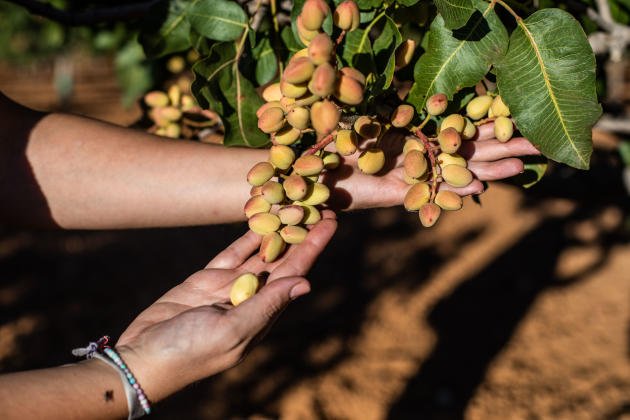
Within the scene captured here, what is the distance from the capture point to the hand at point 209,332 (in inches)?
37.0

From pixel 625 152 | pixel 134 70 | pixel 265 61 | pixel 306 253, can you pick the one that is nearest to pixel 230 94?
pixel 265 61

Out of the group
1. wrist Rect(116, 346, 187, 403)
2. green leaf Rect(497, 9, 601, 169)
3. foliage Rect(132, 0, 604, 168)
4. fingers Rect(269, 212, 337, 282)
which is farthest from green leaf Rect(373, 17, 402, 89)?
wrist Rect(116, 346, 187, 403)

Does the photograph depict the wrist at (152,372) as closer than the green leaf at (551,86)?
No

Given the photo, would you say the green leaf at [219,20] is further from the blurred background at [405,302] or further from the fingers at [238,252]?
the blurred background at [405,302]

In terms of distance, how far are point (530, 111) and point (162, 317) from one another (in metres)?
0.67

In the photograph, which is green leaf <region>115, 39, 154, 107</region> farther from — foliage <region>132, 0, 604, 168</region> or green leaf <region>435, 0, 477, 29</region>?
green leaf <region>435, 0, 477, 29</region>

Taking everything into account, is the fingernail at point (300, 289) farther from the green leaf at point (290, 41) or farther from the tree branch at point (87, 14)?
the tree branch at point (87, 14)

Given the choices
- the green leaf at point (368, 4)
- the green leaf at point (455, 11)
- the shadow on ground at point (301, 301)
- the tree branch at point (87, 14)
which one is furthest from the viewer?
the shadow on ground at point (301, 301)

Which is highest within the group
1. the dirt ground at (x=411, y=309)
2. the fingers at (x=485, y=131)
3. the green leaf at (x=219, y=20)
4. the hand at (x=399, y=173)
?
the green leaf at (x=219, y=20)

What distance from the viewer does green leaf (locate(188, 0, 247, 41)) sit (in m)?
0.95

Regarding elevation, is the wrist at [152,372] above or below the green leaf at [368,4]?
below

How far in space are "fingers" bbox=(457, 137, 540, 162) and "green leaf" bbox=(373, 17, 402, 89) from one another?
0.71 feet

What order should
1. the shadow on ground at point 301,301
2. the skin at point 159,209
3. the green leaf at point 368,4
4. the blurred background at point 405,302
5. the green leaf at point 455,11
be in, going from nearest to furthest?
the green leaf at point 455,11, the green leaf at point 368,4, the skin at point 159,209, the blurred background at point 405,302, the shadow on ground at point 301,301

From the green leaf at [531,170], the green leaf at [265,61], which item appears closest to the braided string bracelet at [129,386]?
the green leaf at [265,61]
